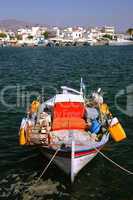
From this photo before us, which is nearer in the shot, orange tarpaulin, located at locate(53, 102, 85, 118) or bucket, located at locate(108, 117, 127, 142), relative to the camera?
bucket, located at locate(108, 117, 127, 142)

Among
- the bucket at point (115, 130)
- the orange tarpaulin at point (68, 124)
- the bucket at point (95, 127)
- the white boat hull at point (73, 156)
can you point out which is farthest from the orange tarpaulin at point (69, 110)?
the white boat hull at point (73, 156)

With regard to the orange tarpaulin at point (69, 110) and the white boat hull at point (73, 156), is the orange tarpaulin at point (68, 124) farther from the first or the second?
the white boat hull at point (73, 156)

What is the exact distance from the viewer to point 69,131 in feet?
85.7

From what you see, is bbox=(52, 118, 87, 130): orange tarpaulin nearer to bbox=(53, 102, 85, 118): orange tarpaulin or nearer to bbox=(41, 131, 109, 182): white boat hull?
bbox=(53, 102, 85, 118): orange tarpaulin

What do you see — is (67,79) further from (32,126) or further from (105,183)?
(105,183)

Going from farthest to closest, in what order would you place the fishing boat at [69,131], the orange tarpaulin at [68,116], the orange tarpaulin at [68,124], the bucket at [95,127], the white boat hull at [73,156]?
1. the orange tarpaulin at [68,116]
2. the orange tarpaulin at [68,124]
3. the bucket at [95,127]
4. the fishing boat at [69,131]
5. the white boat hull at [73,156]

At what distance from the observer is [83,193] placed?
858 inches

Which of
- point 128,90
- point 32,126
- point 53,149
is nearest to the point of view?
point 53,149

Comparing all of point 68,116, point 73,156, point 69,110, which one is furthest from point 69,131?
point 73,156

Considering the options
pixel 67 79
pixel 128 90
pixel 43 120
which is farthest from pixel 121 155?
pixel 67 79

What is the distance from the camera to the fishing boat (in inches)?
888

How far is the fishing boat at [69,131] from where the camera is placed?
74.0 ft

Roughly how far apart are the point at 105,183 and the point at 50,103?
34.9 feet

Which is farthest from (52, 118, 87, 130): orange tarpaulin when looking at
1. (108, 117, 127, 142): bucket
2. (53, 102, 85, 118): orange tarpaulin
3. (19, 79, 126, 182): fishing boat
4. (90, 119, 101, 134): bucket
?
(108, 117, 127, 142): bucket
